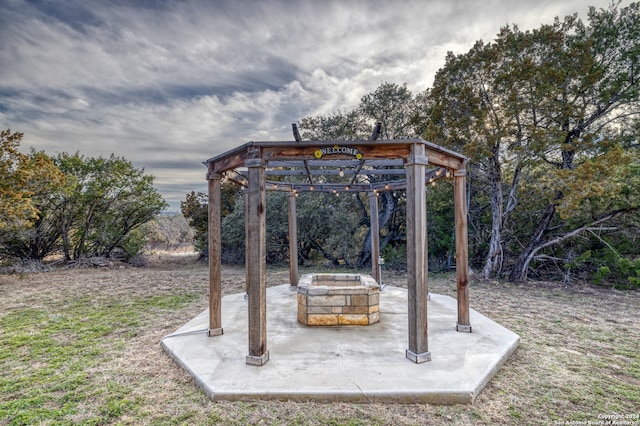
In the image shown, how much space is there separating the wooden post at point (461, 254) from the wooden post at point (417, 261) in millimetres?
1284

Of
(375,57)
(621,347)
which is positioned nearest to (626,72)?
(375,57)

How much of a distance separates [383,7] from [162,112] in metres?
6.13

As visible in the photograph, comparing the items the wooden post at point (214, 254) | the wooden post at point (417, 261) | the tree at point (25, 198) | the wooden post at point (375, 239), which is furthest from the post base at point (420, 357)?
the tree at point (25, 198)

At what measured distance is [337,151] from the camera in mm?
3420

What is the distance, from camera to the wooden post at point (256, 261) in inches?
127

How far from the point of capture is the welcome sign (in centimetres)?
341

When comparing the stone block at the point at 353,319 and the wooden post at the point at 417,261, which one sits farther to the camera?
the stone block at the point at 353,319

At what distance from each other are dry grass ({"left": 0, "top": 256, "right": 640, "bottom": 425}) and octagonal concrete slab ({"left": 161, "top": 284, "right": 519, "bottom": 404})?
11 centimetres

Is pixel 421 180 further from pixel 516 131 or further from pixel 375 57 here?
pixel 516 131

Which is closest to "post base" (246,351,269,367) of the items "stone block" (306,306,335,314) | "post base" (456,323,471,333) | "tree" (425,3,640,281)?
"stone block" (306,306,335,314)

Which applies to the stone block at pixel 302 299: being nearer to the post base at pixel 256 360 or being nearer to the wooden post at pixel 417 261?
the post base at pixel 256 360

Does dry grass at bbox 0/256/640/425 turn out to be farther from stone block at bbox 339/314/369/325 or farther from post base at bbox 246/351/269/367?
stone block at bbox 339/314/369/325

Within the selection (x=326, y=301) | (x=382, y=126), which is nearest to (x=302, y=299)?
(x=326, y=301)

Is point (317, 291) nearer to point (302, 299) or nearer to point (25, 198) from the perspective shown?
point (302, 299)
